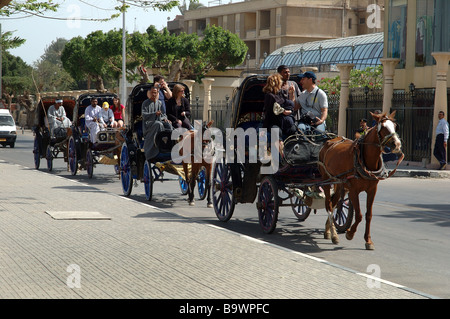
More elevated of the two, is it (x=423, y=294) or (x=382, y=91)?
(x=382, y=91)

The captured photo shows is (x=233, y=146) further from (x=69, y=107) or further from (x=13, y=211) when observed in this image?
(x=69, y=107)

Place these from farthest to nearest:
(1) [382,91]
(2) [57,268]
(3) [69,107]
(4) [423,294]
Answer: (1) [382,91]
(3) [69,107]
(2) [57,268]
(4) [423,294]

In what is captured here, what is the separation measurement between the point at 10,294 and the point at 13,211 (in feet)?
20.6

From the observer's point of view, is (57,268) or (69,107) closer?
(57,268)

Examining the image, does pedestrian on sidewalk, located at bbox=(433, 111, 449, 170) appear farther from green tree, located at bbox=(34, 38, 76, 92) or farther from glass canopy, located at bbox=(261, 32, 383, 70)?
green tree, located at bbox=(34, 38, 76, 92)

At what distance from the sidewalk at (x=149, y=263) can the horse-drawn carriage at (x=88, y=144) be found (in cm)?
702

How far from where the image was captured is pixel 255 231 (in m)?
11.7

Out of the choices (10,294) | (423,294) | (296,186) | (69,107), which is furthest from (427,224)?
(69,107)

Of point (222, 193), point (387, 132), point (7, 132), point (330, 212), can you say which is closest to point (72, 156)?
point (222, 193)

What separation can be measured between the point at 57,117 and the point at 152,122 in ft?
31.7

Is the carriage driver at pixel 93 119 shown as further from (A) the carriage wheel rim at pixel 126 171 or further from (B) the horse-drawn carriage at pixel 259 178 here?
(B) the horse-drawn carriage at pixel 259 178

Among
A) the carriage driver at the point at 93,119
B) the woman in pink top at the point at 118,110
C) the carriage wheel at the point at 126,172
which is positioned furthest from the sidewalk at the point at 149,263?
the woman in pink top at the point at 118,110

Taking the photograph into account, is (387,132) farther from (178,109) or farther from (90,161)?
(90,161)

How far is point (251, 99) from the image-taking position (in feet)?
43.8
